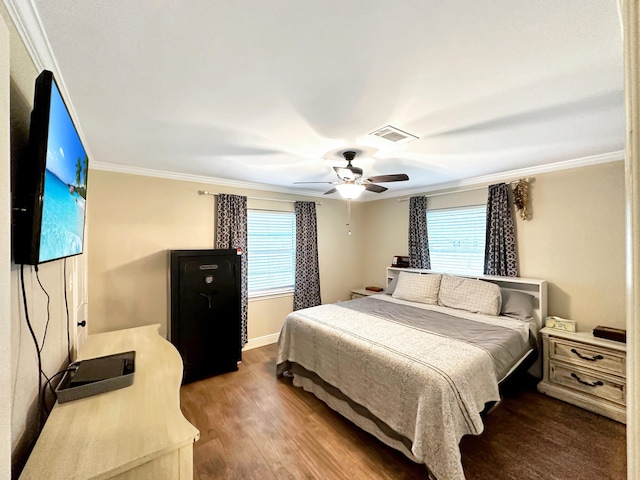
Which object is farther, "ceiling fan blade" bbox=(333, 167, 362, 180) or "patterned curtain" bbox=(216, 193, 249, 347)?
"patterned curtain" bbox=(216, 193, 249, 347)

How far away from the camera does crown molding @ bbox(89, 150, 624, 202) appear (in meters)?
2.74

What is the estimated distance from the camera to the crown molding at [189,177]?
2904mm

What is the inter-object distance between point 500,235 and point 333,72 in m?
3.02

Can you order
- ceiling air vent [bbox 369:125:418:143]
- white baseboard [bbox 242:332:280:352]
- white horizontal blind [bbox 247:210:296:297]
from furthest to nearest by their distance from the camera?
white horizontal blind [bbox 247:210:296:297] < white baseboard [bbox 242:332:280:352] < ceiling air vent [bbox 369:125:418:143]

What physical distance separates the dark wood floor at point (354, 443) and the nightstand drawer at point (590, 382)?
7.7 inches

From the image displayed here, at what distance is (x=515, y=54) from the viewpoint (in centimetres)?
124

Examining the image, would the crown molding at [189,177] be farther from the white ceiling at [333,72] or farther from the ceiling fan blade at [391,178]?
the ceiling fan blade at [391,178]

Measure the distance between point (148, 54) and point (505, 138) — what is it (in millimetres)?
2542

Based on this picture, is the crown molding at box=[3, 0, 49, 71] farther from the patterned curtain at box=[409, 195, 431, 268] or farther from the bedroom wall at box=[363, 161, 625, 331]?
the bedroom wall at box=[363, 161, 625, 331]

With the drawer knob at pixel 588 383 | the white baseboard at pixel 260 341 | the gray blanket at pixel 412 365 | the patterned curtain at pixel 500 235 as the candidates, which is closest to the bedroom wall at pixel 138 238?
the white baseboard at pixel 260 341

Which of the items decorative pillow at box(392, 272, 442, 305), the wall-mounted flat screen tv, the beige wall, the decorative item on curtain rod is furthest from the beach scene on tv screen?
the decorative item on curtain rod

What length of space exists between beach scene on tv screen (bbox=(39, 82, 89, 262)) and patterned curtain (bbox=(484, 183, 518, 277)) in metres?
3.94

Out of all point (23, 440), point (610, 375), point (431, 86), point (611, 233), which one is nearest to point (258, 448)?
point (23, 440)

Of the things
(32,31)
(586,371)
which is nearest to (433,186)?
(586,371)
